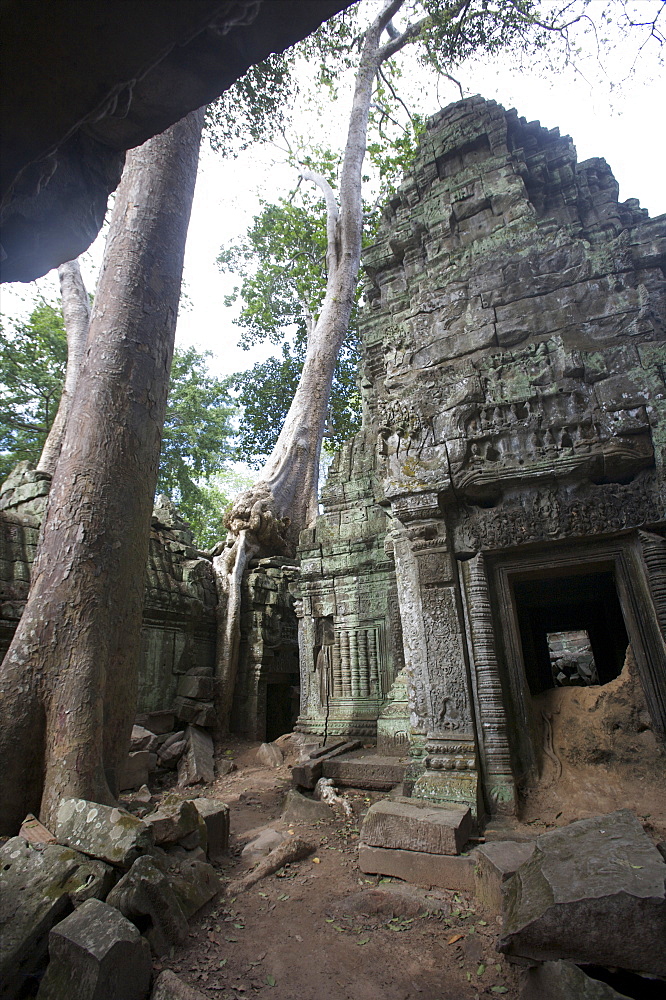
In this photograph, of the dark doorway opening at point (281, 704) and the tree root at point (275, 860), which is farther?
the dark doorway opening at point (281, 704)

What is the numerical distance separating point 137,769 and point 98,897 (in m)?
4.38

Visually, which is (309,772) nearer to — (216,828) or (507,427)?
(216,828)

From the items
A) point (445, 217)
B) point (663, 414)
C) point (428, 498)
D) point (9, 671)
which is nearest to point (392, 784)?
point (428, 498)

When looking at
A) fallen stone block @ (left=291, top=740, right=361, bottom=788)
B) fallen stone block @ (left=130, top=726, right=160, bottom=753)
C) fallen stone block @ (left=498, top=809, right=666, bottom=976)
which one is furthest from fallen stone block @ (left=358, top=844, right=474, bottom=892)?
fallen stone block @ (left=130, top=726, right=160, bottom=753)

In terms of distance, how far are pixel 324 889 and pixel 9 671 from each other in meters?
2.52

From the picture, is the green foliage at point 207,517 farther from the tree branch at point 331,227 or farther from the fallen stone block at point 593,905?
the fallen stone block at point 593,905

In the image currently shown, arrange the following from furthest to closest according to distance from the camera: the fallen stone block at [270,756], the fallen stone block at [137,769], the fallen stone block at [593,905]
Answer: the fallen stone block at [270,756]
the fallen stone block at [137,769]
the fallen stone block at [593,905]

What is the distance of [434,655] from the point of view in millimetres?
4281

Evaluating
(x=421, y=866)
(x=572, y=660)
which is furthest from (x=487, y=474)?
(x=572, y=660)

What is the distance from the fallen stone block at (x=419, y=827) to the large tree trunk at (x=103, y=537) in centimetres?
181

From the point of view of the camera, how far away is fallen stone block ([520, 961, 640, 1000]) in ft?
5.85

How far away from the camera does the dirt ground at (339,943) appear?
228 cm

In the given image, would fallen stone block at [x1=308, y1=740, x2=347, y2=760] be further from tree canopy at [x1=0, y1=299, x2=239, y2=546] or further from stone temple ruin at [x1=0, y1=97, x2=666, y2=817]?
tree canopy at [x1=0, y1=299, x2=239, y2=546]

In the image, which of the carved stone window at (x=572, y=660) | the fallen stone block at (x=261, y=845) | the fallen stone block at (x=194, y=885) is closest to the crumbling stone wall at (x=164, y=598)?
the fallen stone block at (x=261, y=845)
